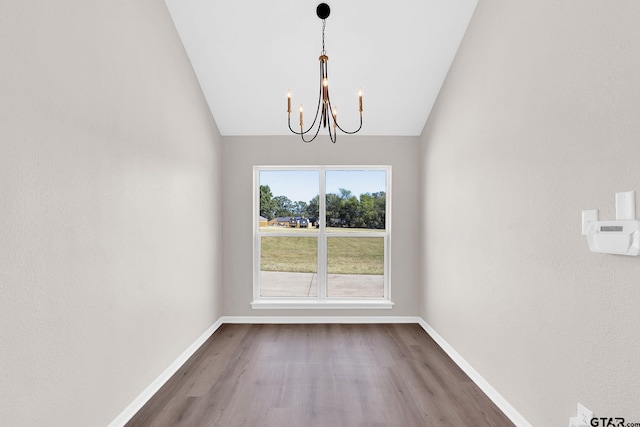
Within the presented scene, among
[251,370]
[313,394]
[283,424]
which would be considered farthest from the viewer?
[251,370]

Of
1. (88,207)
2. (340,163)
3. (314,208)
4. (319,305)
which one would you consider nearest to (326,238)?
(314,208)

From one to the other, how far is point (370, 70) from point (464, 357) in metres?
2.88

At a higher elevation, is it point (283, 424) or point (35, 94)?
point (35, 94)

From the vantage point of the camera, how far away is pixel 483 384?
2.64 metres

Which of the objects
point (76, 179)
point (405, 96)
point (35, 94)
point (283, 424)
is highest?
point (405, 96)

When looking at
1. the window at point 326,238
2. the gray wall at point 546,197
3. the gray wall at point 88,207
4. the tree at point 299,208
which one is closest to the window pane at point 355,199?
the window at point 326,238

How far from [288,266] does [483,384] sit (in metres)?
2.59

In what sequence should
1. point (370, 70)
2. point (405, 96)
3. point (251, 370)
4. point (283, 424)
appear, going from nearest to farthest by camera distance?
point (283, 424) → point (251, 370) → point (370, 70) → point (405, 96)

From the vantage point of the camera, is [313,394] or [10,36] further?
[313,394]

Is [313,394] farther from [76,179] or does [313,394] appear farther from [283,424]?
[76,179]

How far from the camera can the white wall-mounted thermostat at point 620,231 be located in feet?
4.64

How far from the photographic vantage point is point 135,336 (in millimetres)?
2371

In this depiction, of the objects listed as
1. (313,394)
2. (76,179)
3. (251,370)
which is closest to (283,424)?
(313,394)

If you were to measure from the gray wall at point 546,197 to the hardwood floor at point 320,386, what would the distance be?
359mm
